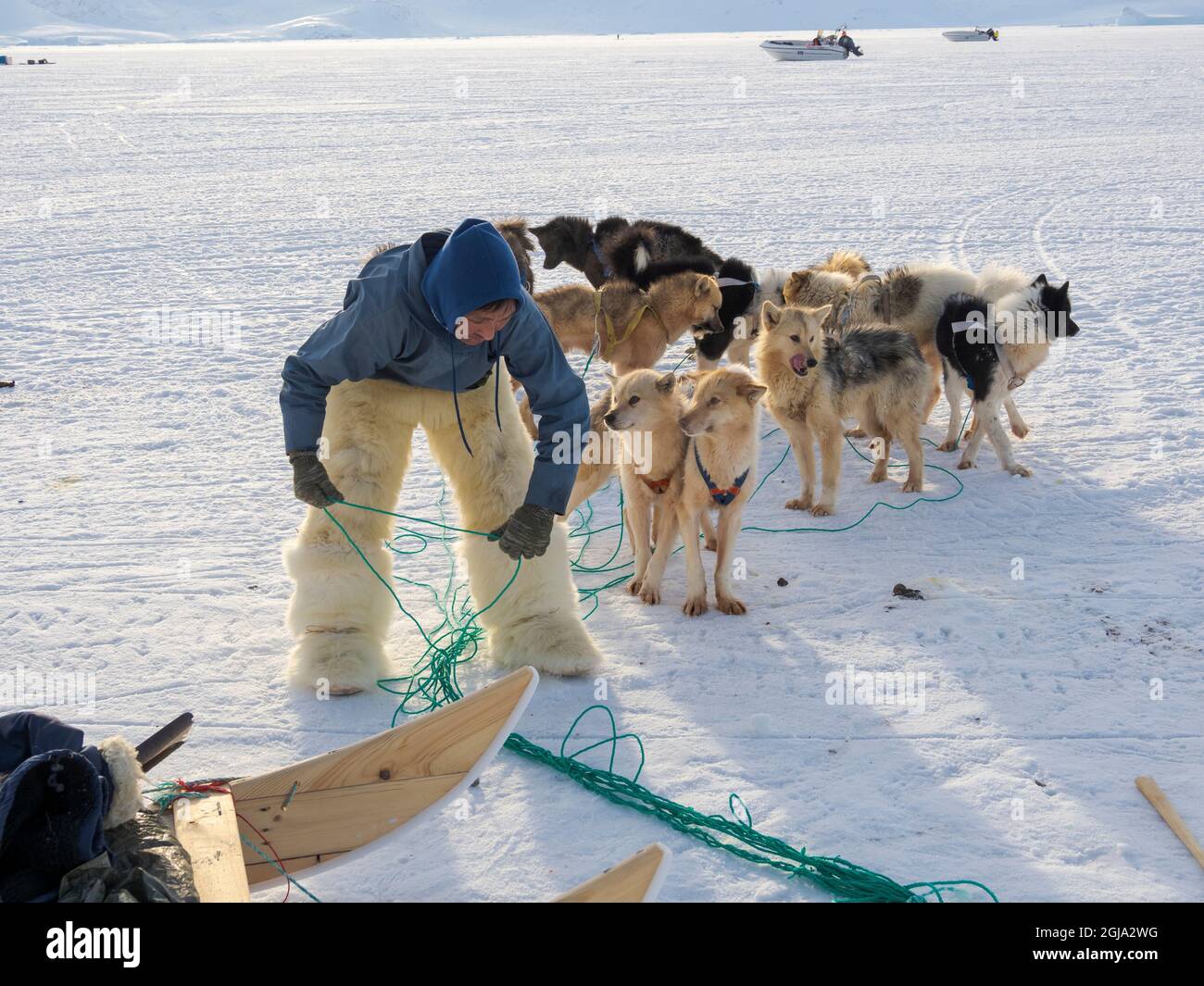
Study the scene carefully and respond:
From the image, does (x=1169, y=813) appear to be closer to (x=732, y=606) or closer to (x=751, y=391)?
(x=732, y=606)

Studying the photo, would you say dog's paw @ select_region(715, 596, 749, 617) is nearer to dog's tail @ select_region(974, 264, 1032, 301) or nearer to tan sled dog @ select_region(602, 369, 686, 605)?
tan sled dog @ select_region(602, 369, 686, 605)

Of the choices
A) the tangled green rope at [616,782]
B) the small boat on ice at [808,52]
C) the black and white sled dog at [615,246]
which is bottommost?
the tangled green rope at [616,782]

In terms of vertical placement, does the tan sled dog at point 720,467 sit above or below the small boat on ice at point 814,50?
below

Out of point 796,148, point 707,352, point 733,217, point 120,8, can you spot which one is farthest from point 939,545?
point 120,8

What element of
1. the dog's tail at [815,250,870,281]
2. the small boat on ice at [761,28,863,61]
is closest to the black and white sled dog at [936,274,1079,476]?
the dog's tail at [815,250,870,281]

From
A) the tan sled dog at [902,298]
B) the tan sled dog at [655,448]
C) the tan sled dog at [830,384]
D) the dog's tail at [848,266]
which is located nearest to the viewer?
the tan sled dog at [655,448]

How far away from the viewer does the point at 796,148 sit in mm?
17297

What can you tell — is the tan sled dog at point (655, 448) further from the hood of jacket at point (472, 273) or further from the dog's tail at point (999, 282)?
the dog's tail at point (999, 282)

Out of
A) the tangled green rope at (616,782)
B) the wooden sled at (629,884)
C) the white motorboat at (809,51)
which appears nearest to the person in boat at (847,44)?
the white motorboat at (809,51)

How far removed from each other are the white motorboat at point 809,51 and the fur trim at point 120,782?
43051mm

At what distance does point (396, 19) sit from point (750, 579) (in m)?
170

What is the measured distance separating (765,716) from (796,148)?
15.5m

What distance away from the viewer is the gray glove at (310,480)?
339 cm

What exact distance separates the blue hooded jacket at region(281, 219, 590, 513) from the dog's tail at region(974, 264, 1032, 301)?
119 inches
